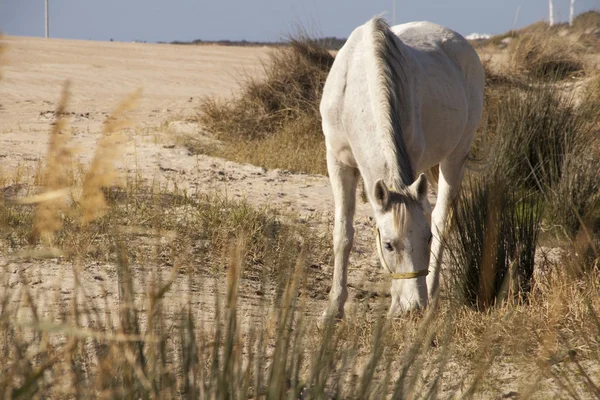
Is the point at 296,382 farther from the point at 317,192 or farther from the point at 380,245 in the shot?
the point at 317,192

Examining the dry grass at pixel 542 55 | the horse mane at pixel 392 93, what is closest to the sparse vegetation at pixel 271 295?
the horse mane at pixel 392 93

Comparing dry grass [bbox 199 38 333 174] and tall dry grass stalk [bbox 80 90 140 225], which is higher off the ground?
tall dry grass stalk [bbox 80 90 140 225]

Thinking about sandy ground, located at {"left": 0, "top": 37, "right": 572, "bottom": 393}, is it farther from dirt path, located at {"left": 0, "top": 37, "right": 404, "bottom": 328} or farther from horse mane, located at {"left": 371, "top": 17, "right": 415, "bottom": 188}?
horse mane, located at {"left": 371, "top": 17, "right": 415, "bottom": 188}

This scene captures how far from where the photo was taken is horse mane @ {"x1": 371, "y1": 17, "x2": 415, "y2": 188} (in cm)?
388

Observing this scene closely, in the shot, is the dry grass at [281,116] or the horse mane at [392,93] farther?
the dry grass at [281,116]

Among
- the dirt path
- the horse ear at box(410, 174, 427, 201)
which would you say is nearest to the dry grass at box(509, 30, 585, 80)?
the dirt path

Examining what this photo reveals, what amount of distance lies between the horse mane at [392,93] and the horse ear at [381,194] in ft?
0.29

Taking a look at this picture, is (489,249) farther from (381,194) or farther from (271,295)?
(271,295)

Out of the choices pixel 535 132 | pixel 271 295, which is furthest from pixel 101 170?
pixel 535 132

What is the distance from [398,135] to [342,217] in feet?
2.96

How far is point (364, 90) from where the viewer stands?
14.1 feet

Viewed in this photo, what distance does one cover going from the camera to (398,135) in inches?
157

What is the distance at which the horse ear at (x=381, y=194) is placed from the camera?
12.0ft

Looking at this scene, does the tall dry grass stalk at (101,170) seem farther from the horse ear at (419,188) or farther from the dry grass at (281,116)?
the dry grass at (281,116)
